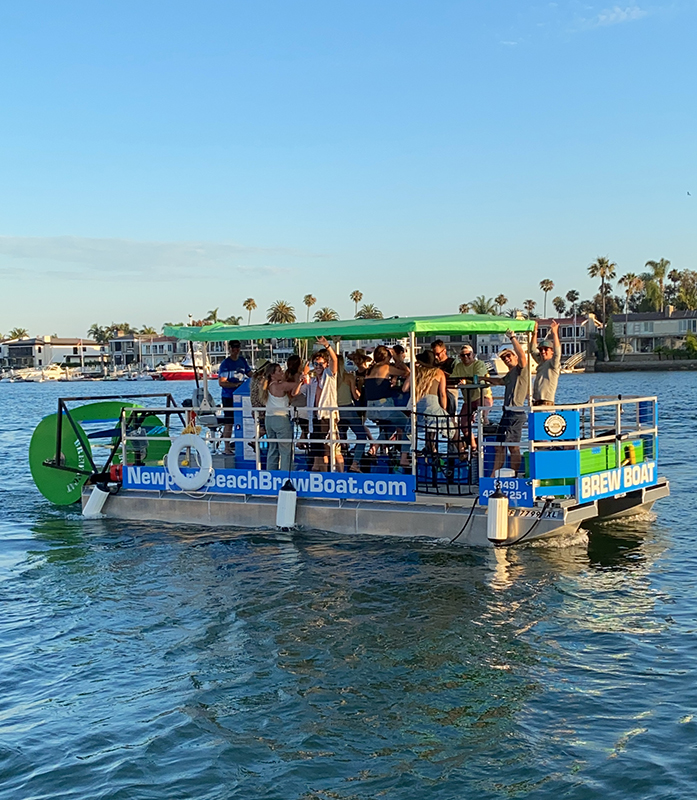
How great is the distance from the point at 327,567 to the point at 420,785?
18.9ft

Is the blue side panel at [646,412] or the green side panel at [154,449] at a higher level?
the blue side panel at [646,412]

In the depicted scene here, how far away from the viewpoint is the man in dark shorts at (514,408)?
471 inches

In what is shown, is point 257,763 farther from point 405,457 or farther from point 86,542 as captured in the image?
point 86,542

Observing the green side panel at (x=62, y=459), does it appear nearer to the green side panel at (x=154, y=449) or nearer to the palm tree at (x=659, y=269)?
the green side panel at (x=154, y=449)

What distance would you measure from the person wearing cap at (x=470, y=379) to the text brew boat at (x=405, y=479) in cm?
29

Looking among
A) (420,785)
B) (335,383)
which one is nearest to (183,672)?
(420,785)

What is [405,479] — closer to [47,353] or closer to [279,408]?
[279,408]

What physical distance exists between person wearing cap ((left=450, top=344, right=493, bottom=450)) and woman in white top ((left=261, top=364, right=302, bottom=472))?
96.4 inches

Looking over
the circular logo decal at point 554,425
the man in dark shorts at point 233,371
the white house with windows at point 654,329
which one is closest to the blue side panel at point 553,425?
the circular logo decal at point 554,425

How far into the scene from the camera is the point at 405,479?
12.5 m

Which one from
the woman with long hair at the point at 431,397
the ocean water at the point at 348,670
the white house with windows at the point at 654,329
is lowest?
the ocean water at the point at 348,670

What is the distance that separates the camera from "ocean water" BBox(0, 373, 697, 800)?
20.8 ft

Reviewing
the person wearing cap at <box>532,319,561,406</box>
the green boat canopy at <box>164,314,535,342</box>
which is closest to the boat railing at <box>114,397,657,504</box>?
the person wearing cap at <box>532,319,561,406</box>

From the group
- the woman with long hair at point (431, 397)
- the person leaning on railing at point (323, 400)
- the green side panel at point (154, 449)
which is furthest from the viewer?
the green side panel at point (154, 449)
